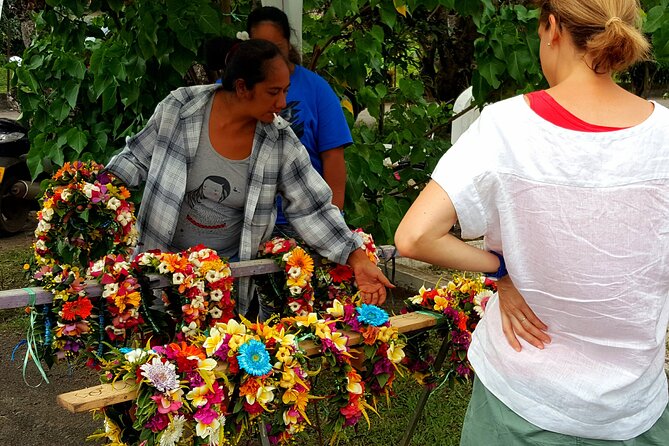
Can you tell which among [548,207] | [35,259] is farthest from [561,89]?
[35,259]

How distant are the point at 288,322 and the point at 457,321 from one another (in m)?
0.58

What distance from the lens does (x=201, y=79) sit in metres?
4.04

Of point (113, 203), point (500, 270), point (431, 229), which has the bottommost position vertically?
point (113, 203)

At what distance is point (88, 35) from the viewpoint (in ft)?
12.9

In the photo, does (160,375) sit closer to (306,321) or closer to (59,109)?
(306,321)

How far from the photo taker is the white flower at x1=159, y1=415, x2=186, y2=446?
1.76 meters

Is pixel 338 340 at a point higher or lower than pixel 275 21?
lower

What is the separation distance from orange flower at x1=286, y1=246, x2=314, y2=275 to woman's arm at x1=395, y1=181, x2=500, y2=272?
1.05m

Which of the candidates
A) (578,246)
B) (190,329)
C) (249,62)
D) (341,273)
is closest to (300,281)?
(341,273)

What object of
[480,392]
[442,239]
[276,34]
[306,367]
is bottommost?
[306,367]

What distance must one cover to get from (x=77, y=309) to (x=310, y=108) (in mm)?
1248

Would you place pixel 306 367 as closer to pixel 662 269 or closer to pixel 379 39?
pixel 662 269

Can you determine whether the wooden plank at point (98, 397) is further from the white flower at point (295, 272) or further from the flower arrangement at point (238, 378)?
the white flower at point (295, 272)

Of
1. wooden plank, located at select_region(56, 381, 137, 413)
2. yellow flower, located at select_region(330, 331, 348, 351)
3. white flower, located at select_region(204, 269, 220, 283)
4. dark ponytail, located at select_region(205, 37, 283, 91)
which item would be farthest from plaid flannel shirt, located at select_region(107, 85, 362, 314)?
wooden plank, located at select_region(56, 381, 137, 413)
